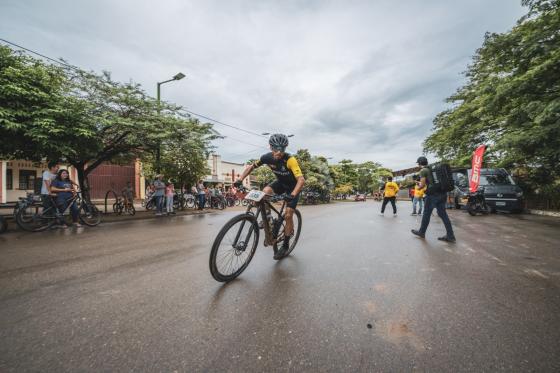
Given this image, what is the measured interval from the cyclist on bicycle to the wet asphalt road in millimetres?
627

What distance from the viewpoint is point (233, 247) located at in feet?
9.96

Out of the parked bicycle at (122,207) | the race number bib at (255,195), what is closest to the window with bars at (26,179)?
the parked bicycle at (122,207)

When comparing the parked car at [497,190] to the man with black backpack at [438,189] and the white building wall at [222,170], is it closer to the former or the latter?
the man with black backpack at [438,189]

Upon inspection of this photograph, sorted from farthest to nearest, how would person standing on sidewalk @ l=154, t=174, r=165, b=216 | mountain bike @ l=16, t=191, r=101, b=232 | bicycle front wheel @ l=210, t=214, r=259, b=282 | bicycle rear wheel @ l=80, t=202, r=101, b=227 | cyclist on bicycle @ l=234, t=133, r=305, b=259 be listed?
person standing on sidewalk @ l=154, t=174, r=165, b=216 < bicycle rear wheel @ l=80, t=202, r=101, b=227 < mountain bike @ l=16, t=191, r=101, b=232 < cyclist on bicycle @ l=234, t=133, r=305, b=259 < bicycle front wheel @ l=210, t=214, r=259, b=282

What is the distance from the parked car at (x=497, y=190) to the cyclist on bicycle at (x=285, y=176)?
11165mm

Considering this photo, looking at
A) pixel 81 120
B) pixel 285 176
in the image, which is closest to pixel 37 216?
pixel 81 120

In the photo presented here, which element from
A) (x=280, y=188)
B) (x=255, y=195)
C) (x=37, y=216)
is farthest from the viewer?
(x=37, y=216)

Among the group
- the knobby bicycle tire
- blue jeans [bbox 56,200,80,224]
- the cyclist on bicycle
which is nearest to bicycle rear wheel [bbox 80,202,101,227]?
blue jeans [bbox 56,200,80,224]

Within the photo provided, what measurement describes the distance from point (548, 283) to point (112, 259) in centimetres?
571

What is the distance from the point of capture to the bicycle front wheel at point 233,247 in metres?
2.78

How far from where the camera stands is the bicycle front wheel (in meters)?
2.78

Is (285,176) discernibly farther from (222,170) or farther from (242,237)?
(222,170)

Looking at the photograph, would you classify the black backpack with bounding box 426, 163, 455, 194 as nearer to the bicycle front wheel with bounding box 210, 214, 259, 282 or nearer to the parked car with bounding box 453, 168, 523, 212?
the bicycle front wheel with bounding box 210, 214, 259, 282

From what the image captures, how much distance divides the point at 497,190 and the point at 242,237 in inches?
509
